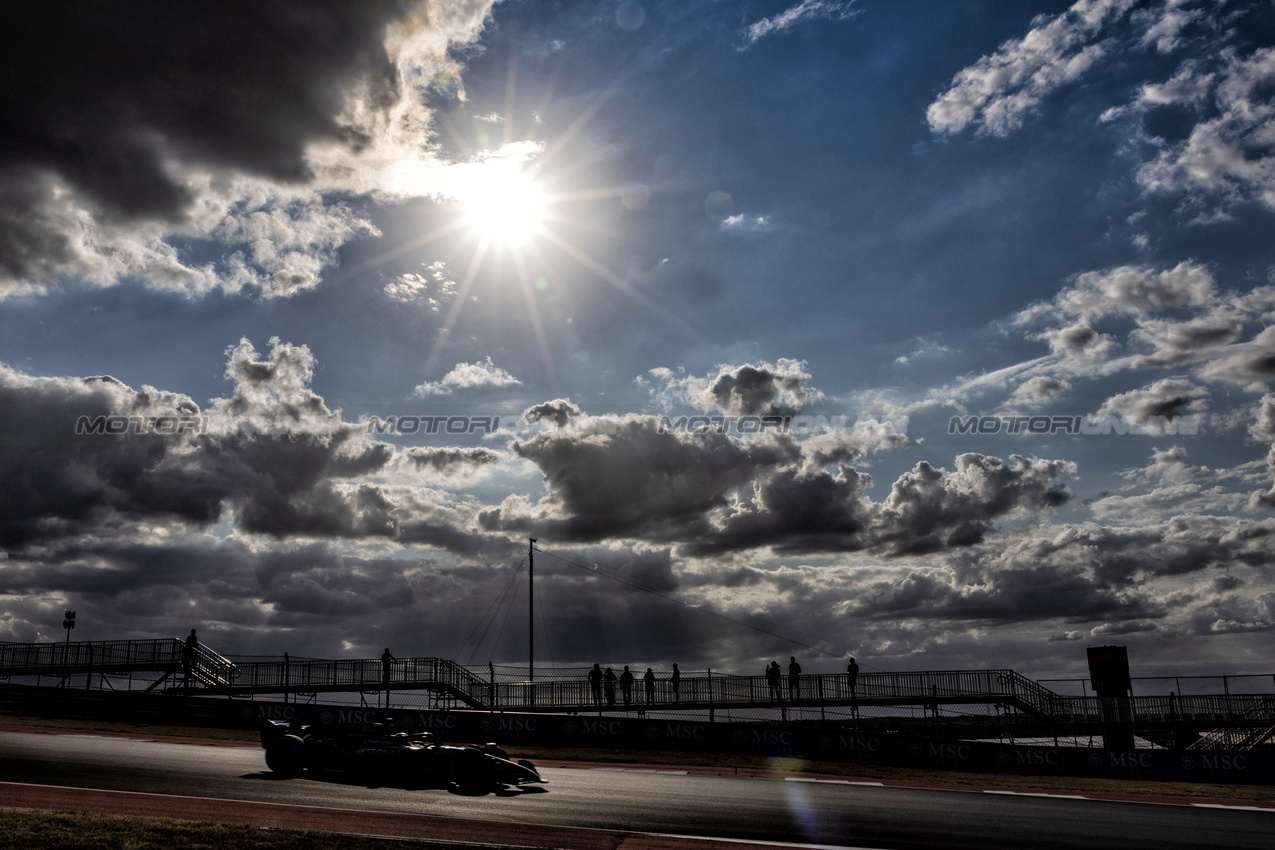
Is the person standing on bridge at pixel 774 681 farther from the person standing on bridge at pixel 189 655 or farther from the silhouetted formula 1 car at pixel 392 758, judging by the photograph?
the person standing on bridge at pixel 189 655

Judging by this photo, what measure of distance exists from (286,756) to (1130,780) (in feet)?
68.0

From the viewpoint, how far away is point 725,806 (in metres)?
13.0

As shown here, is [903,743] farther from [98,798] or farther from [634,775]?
[98,798]

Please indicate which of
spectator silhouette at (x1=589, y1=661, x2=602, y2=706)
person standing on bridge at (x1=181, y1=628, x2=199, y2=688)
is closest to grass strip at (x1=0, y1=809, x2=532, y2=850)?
spectator silhouette at (x1=589, y1=661, x2=602, y2=706)

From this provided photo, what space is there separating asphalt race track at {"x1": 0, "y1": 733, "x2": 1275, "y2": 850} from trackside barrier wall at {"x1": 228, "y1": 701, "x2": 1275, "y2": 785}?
21.6 feet

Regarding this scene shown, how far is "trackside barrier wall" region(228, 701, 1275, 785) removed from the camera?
22.3 m

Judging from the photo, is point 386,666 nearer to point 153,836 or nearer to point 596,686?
point 596,686

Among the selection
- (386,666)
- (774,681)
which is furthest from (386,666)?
(774,681)

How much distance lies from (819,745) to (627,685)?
8.93 metres

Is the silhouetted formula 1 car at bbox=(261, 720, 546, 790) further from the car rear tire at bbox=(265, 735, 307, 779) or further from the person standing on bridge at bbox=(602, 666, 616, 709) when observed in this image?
the person standing on bridge at bbox=(602, 666, 616, 709)

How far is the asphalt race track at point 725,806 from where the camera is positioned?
11219 mm

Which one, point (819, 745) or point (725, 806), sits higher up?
point (725, 806)

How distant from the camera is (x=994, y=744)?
73.6 ft

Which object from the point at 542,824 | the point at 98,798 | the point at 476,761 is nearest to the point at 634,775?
the point at 476,761
